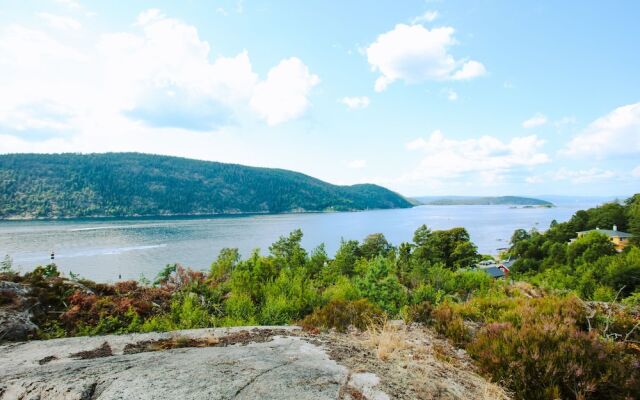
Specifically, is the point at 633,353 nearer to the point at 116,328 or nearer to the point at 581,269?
the point at 116,328

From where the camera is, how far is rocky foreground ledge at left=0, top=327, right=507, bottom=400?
271cm

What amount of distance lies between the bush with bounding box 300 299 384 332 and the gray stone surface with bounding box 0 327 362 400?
144cm

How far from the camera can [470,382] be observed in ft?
12.3

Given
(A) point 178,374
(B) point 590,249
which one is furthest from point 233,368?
(B) point 590,249

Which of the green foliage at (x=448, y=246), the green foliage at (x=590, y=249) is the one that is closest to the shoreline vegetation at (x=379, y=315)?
the green foliage at (x=590, y=249)

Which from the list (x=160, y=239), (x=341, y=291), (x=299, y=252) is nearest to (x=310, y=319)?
(x=341, y=291)

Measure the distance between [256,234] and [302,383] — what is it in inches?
4133

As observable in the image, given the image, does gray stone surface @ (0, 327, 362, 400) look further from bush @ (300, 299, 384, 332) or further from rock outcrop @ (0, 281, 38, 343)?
bush @ (300, 299, 384, 332)

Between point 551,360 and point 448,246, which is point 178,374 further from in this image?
point 448,246

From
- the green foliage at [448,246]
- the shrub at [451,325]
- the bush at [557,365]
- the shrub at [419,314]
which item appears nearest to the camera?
Answer: the bush at [557,365]

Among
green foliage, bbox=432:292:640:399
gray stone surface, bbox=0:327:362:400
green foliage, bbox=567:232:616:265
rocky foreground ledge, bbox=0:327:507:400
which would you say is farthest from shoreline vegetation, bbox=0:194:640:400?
green foliage, bbox=567:232:616:265

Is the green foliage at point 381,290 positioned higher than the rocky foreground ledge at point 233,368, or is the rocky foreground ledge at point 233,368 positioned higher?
the rocky foreground ledge at point 233,368

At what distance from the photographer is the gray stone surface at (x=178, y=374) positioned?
2658 millimetres

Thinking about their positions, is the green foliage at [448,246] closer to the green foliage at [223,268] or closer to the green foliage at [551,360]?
the green foliage at [223,268]
